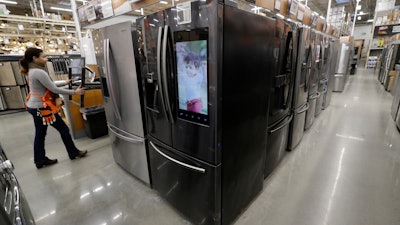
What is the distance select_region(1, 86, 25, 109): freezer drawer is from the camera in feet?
17.9

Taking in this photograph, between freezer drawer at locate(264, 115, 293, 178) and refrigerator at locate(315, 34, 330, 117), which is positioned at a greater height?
refrigerator at locate(315, 34, 330, 117)

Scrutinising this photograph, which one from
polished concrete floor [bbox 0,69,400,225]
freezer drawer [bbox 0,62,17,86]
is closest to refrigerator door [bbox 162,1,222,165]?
polished concrete floor [bbox 0,69,400,225]

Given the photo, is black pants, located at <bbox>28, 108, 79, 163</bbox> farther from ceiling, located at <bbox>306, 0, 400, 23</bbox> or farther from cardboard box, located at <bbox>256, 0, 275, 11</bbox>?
ceiling, located at <bbox>306, 0, 400, 23</bbox>

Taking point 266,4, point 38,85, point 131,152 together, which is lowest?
point 131,152

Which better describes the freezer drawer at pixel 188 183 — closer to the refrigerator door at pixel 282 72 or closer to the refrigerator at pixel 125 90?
the refrigerator at pixel 125 90

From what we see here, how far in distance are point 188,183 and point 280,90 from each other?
5.00 feet

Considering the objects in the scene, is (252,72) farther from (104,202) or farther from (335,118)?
(335,118)

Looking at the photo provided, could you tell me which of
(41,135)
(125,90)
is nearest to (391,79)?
(125,90)

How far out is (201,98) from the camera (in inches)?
54.3

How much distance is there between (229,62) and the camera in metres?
1.32

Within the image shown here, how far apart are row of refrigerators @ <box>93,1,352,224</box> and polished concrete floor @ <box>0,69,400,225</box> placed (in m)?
0.22

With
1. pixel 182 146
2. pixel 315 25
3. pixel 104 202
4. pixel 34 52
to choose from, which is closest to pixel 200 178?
pixel 182 146

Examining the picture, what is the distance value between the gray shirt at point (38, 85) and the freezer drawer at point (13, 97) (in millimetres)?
4383

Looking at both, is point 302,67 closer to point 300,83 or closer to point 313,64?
point 300,83
